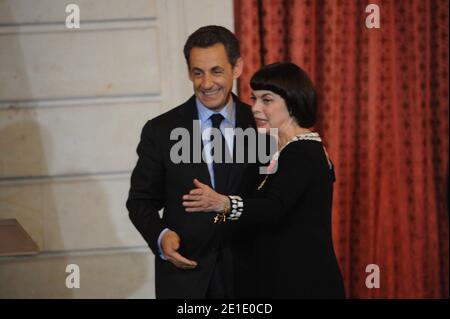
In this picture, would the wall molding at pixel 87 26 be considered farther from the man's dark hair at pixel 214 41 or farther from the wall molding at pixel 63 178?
the man's dark hair at pixel 214 41

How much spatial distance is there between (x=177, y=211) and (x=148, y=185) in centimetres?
12

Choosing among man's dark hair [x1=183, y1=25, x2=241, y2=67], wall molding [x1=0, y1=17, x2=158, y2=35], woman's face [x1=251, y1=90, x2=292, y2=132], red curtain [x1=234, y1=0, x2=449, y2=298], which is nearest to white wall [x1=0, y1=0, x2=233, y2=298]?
wall molding [x1=0, y1=17, x2=158, y2=35]

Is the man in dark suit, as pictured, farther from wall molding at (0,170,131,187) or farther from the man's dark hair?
wall molding at (0,170,131,187)

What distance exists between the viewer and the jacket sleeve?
2.40 m

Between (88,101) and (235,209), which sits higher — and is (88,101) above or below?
above

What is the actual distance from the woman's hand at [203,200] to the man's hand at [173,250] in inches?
9.4

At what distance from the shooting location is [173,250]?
229 cm

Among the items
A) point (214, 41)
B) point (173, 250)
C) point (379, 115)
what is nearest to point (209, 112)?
point (214, 41)

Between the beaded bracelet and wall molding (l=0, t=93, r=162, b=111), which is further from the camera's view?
wall molding (l=0, t=93, r=162, b=111)

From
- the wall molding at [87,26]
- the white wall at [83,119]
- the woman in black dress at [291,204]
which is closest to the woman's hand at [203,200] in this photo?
the woman in black dress at [291,204]

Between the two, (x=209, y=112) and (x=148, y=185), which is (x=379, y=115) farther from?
(x=148, y=185)

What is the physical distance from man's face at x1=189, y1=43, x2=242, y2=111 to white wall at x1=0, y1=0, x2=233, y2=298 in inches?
33.9

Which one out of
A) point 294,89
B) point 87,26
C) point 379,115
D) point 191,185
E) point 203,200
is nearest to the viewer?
point 203,200
